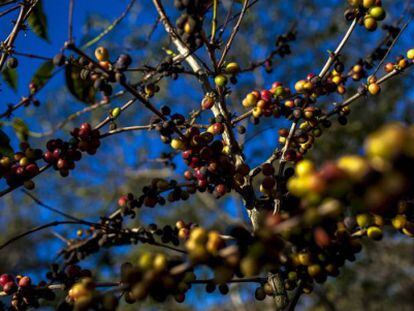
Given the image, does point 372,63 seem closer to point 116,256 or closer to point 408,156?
point 408,156

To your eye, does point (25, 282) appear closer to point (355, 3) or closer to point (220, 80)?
point (220, 80)

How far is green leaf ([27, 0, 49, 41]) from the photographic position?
189 cm

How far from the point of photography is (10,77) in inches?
78.5

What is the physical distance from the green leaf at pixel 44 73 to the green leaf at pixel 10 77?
0.25m

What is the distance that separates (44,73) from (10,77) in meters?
0.37

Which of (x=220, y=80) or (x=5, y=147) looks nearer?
(x=220, y=80)

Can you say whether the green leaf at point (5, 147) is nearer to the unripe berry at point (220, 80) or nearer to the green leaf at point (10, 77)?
the green leaf at point (10, 77)

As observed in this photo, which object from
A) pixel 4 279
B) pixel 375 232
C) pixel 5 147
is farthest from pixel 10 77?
pixel 375 232

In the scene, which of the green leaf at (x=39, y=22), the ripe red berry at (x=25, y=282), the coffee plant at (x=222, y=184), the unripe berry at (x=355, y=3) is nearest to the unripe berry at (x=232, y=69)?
the coffee plant at (x=222, y=184)

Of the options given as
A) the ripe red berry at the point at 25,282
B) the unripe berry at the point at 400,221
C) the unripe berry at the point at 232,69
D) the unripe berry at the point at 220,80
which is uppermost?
the unripe berry at the point at 232,69

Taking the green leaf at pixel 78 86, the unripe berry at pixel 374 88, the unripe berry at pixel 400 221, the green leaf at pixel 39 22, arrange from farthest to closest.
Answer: the green leaf at pixel 78 86 < the green leaf at pixel 39 22 < the unripe berry at pixel 374 88 < the unripe berry at pixel 400 221

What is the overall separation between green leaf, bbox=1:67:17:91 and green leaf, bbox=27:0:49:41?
233 millimetres

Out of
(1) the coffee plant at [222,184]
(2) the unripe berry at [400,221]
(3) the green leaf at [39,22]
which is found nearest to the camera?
(1) the coffee plant at [222,184]

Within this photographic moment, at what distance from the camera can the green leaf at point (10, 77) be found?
1963 millimetres
